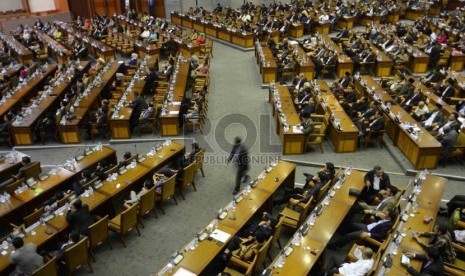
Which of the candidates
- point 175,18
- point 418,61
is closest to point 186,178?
point 418,61

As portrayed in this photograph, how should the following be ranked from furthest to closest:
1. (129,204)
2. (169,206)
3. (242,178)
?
1. (242,178)
2. (169,206)
3. (129,204)

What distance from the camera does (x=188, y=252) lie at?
663 cm

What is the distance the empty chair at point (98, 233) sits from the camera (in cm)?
723

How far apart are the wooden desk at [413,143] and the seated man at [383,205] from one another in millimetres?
2147

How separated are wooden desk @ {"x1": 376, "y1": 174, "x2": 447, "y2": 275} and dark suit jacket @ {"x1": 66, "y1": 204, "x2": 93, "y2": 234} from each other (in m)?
5.19

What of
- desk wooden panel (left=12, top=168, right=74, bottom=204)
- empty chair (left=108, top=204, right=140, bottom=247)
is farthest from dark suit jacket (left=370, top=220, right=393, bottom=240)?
desk wooden panel (left=12, top=168, right=74, bottom=204)

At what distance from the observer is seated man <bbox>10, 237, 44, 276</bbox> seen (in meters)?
6.32

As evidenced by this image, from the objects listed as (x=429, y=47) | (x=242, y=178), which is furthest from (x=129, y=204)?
(x=429, y=47)

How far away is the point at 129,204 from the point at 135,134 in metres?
4.80

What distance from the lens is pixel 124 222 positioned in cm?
773

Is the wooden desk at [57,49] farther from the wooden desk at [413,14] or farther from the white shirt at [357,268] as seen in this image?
the wooden desk at [413,14]

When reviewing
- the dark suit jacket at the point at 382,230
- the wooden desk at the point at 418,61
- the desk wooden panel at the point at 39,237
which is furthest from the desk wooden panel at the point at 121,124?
the wooden desk at the point at 418,61

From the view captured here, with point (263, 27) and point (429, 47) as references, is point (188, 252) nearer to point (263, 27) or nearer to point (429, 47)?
point (429, 47)

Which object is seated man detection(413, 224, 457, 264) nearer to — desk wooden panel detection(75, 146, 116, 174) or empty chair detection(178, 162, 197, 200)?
empty chair detection(178, 162, 197, 200)
